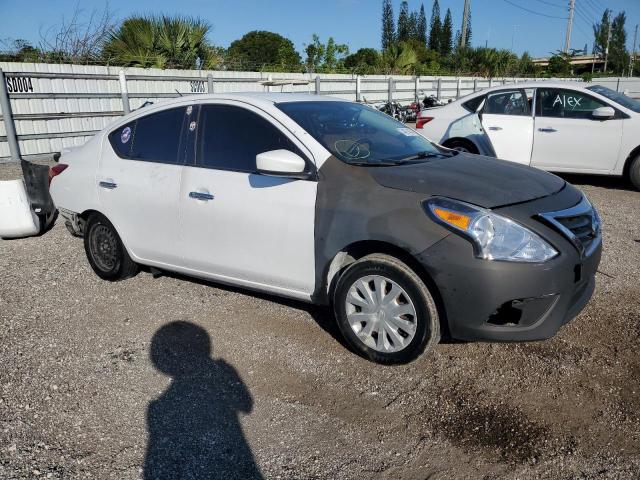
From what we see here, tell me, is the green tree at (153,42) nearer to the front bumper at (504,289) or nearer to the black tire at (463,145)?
the black tire at (463,145)

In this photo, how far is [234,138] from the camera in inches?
154

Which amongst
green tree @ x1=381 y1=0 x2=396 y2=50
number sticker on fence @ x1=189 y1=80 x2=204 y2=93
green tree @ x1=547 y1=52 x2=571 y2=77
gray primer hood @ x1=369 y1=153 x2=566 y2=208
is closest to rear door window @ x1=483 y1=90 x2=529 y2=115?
gray primer hood @ x1=369 y1=153 x2=566 y2=208

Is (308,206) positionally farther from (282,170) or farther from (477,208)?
(477,208)

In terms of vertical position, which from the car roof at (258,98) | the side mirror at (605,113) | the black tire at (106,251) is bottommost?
the black tire at (106,251)

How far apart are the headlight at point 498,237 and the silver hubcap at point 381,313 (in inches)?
20.1

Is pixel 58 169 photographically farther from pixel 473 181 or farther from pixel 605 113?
pixel 605 113

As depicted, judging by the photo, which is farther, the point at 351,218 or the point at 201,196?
the point at 201,196

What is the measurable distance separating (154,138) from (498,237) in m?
2.81

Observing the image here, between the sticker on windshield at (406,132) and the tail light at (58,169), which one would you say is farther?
the tail light at (58,169)

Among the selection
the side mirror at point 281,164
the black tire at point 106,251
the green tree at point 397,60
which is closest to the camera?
the side mirror at point 281,164

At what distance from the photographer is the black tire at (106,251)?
4.75 m

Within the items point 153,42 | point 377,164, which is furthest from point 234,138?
point 153,42

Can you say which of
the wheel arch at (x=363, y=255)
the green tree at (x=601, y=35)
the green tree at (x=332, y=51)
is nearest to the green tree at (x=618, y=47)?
the green tree at (x=601, y=35)

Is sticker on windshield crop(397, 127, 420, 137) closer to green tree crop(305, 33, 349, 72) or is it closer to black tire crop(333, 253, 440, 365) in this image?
black tire crop(333, 253, 440, 365)
